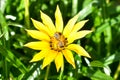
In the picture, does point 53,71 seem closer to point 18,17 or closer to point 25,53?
point 25,53

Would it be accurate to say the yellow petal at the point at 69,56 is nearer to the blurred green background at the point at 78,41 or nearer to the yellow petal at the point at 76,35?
the yellow petal at the point at 76,35

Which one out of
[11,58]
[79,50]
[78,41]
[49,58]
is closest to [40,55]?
[49,58]

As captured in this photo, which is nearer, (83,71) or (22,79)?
(22,79)

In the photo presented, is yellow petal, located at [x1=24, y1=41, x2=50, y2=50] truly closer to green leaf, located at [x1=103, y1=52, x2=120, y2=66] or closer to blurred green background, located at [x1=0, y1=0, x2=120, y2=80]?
blurred green background, located at [x1=0, y1=0, x2=120, y2=80]

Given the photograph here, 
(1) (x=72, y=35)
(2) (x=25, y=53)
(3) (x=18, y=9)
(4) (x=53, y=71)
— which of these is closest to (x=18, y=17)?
(3) (x=18, y=9)

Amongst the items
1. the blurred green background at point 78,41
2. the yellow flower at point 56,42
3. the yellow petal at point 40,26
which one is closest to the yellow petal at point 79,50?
the yellow flower at point 56,42

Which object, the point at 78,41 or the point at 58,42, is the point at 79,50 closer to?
the point at 58,42

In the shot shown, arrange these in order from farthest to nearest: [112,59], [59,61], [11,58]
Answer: [112,59] < [11,58] < [59,61]

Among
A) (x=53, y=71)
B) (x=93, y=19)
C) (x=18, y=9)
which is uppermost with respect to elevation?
(x=18, y=9)
